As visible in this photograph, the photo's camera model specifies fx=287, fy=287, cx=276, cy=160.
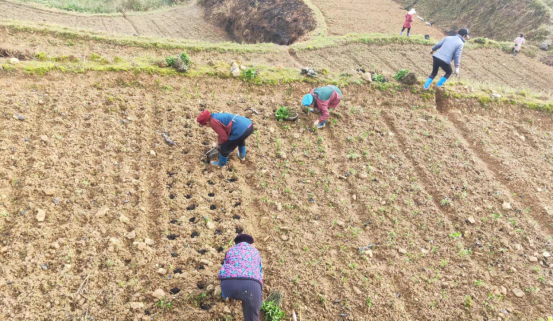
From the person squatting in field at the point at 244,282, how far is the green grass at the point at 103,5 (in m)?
21.3

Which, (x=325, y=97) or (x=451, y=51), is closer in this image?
(x=325, y=97)

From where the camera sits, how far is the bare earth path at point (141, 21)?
50.6 feet

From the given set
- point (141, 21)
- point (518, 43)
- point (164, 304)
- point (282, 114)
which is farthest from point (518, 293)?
point (141, 21)

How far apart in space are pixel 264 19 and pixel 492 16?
13583 millimetres

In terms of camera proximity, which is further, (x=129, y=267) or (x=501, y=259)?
(x=501, y=259)

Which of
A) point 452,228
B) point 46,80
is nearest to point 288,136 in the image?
point 452,228

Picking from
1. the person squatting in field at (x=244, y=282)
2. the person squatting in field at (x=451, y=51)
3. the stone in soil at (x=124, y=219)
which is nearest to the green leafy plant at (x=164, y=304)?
the person squatting in field at (x=244, y=282)

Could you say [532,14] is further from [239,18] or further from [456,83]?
[239,18]

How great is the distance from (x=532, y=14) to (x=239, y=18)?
16.6 m

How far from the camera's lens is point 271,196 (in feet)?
17.0

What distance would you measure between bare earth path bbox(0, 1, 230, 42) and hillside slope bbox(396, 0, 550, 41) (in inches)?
555

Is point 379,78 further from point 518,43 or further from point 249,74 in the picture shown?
point 518,43

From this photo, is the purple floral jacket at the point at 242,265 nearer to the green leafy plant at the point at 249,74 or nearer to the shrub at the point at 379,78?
the green leafy plant at the point at 249,74

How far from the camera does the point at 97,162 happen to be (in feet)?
16.5
